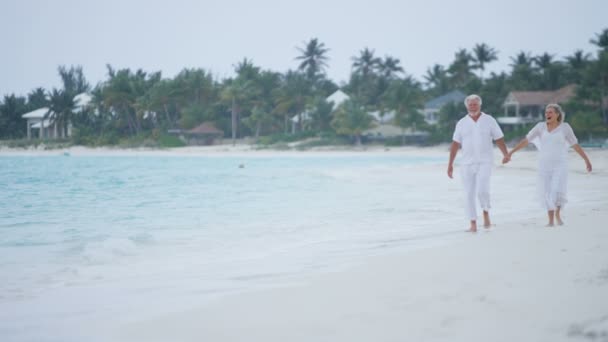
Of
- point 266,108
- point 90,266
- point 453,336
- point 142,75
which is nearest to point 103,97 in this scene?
point 142,75

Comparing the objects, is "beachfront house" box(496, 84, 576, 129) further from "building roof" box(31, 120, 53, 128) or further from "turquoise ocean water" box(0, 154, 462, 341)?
"building roof" box(31, 120, 53, 128)

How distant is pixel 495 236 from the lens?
5.64m

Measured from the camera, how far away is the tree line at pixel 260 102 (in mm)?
48656

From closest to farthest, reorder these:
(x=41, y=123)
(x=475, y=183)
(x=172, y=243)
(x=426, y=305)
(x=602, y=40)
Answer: (x=426, y=305)
(x=475, y=183)
(x=172, y=243)
(x=602, y=40)
(x=41, y=123)

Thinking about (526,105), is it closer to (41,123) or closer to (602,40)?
(602,40)

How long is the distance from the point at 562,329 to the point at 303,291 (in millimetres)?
1611

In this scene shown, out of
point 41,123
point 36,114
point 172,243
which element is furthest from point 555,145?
point 36,114

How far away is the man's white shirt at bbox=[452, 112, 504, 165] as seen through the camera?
6.35 m

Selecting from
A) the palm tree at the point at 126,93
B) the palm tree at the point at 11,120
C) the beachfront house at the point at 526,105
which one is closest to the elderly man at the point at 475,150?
the beachfront house at the point at 526,105

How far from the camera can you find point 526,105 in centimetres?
4822

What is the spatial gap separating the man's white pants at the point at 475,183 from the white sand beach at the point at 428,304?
1646 mm

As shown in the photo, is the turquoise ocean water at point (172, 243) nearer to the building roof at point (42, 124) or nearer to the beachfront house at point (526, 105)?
the beachfront house at point (526, 105)

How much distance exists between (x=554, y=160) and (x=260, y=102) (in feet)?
168

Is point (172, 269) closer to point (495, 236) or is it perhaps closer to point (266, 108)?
point (495, 236)
